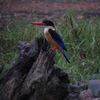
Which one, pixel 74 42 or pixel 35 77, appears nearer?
pixel 35 77

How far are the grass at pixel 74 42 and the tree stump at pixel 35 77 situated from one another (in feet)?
5.22

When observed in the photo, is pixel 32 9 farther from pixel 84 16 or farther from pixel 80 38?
pixel 80 38

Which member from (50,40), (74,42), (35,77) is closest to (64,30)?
(74,42)

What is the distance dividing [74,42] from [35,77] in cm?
290

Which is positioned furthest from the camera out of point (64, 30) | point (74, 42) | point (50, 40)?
point (64, 30)

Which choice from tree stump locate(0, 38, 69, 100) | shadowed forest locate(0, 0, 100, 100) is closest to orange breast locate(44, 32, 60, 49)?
tree stump locate(0, 38, 69, 100)

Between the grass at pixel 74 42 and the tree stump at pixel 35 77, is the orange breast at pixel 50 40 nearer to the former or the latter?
the tree stump at pixel 35 77

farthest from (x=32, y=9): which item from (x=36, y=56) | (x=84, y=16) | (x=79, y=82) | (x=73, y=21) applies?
(x=36, y=56)

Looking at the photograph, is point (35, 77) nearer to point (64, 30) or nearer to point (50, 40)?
point (50, 40)

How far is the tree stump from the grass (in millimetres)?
1592

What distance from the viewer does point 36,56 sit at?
16.2 ft

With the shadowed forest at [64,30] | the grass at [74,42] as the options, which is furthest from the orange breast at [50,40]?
the grass at [74,42]

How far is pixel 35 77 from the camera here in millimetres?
4766

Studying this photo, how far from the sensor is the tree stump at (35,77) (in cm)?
476
